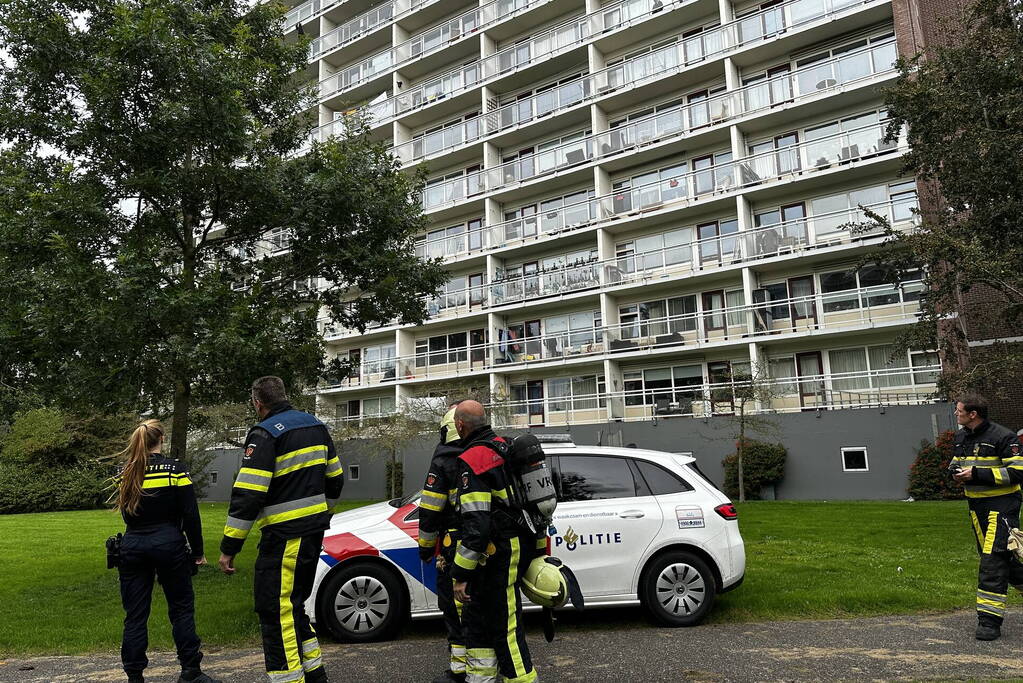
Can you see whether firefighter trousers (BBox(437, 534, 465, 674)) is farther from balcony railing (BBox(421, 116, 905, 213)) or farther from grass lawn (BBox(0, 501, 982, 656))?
balcony railing (BBox(421, 116, 905, 213))

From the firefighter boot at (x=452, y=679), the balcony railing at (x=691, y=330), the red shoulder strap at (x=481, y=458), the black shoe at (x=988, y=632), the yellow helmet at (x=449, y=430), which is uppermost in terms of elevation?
the balcony railing at (x=691, y=330)

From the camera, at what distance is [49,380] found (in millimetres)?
9203

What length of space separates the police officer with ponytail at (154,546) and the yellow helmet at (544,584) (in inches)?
91.9

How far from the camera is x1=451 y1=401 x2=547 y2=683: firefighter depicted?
407cm

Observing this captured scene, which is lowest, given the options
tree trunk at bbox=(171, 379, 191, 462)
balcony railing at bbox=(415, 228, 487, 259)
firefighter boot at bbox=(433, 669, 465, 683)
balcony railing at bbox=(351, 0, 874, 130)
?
firefighter boot at bbox=(433, 669, 465, 683)

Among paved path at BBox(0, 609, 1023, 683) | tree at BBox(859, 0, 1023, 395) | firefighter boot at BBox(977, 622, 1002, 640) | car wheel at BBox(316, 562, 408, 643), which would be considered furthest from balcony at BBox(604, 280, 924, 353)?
car wheel at BBox(316, 562, 408, 643)

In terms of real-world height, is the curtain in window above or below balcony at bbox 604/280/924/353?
below

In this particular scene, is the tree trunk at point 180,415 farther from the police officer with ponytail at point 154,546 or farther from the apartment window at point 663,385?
the apartment window at point 663,385

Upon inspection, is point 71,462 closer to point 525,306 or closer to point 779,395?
point 525,306

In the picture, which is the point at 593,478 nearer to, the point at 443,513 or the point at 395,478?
the point at 443,513

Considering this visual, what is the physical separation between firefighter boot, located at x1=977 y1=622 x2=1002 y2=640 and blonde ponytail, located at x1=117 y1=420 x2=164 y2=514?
248 inches

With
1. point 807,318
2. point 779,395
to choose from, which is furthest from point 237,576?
point 807,318

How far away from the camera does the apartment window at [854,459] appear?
19719mm

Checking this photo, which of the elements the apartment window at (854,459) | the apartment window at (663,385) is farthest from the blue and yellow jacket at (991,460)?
the apartment window at (663,385)
